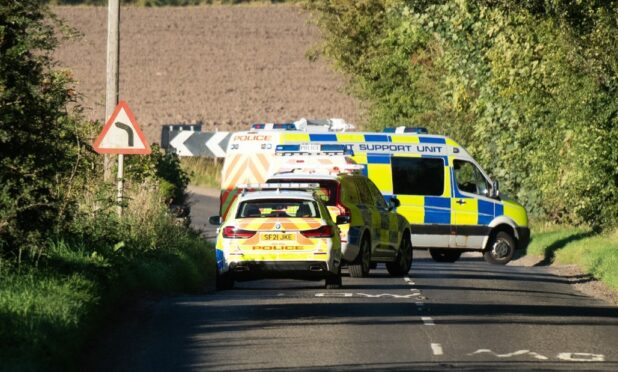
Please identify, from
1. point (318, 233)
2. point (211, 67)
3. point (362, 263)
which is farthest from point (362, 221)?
point (211, 67)

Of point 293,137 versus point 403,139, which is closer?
point 293,137

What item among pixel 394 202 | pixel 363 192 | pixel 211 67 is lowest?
pixel 394 202

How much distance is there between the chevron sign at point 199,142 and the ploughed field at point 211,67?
1327 cm

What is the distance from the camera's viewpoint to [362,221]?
84.7 ft

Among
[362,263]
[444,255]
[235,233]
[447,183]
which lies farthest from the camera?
[444,255]

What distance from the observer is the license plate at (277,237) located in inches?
877

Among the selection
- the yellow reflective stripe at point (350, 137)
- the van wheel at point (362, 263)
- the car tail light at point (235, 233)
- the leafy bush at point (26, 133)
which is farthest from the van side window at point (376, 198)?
the leafy bush at point (26, 133)

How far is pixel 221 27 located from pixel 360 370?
308 feet

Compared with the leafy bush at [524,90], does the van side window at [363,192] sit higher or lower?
lower

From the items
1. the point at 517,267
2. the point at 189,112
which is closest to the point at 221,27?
the point at 189,112

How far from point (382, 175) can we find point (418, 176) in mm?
718

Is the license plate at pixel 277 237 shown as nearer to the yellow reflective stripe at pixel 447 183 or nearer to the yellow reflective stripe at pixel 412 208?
the yellow reflective stripe at pixel 412 208

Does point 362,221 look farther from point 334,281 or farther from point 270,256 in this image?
point 270,256

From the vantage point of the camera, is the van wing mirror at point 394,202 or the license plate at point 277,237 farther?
the van wing mirror at point 394,202
